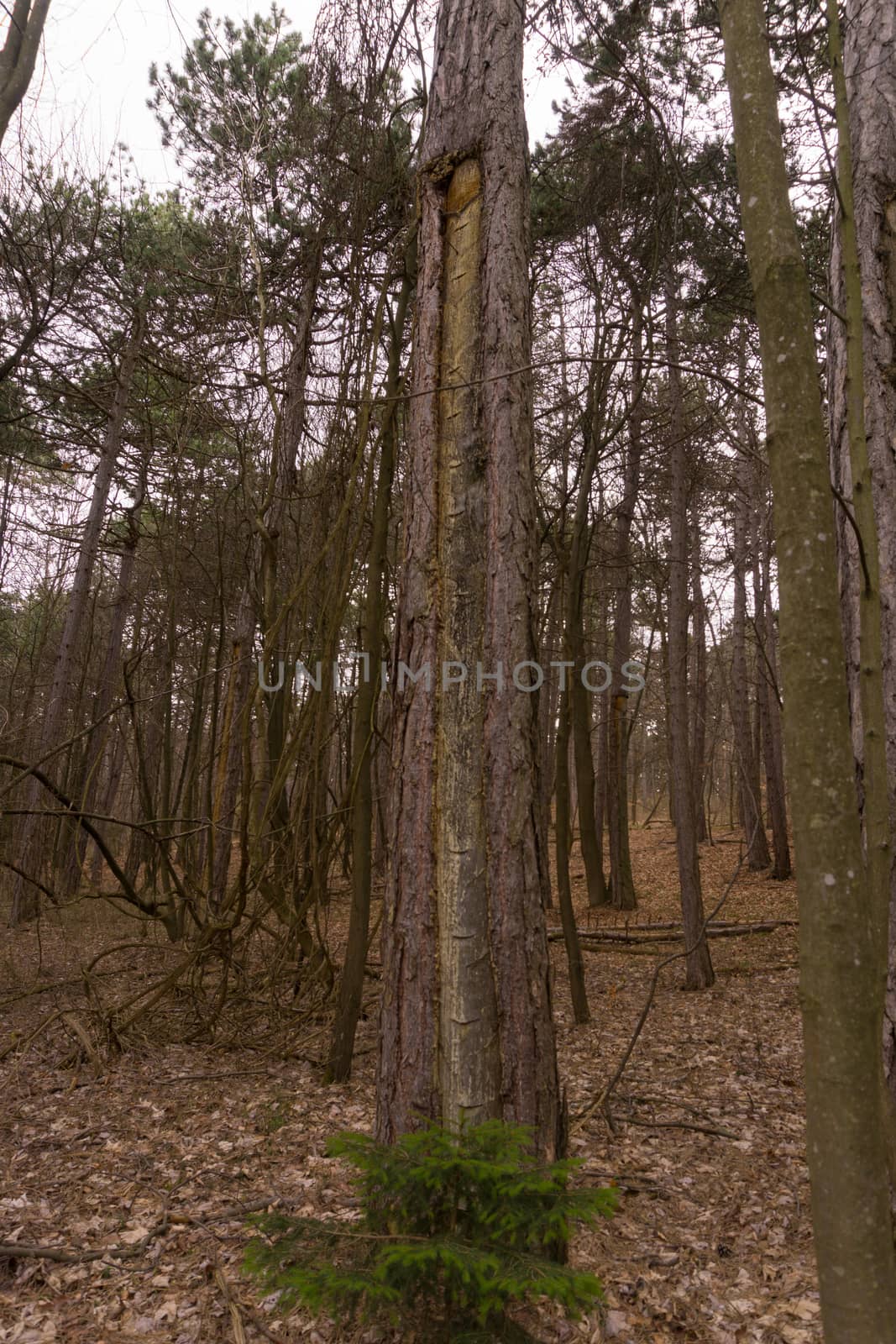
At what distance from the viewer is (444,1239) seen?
170 cm

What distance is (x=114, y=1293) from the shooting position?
223 cm

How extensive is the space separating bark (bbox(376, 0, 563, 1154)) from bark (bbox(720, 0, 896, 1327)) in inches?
37.9

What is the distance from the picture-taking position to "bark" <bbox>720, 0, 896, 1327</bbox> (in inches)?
46.1

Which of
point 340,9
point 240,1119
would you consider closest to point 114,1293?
point 240,1119

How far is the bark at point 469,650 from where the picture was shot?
2.24m

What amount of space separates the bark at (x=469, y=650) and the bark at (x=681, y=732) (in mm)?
3586

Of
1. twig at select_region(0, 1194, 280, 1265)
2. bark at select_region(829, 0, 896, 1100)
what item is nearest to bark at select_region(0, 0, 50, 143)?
bark at select_region(829, 0, 896, 1100)

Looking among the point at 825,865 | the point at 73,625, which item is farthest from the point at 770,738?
the point at 825,865

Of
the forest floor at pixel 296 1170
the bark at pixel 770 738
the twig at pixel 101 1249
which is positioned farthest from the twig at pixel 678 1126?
the bark at pixel 770 738

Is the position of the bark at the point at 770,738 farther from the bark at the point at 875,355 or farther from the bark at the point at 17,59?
the bark at the point at 17,59

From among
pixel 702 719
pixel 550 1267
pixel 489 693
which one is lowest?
A: pixel 550 1267

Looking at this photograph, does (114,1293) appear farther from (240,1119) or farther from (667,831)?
(667,831)

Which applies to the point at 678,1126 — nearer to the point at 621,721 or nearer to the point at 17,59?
the point at 621,721

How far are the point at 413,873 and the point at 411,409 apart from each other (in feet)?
5.11
